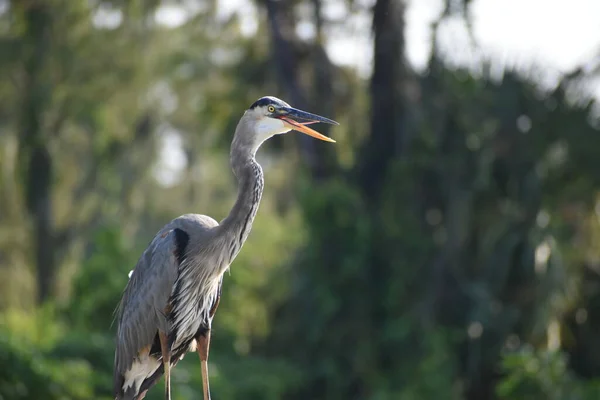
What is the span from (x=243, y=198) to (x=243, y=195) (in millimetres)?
22

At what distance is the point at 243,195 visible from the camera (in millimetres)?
7406

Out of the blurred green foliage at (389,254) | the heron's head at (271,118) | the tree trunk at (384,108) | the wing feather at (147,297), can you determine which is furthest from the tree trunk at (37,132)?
the heron's head at (271,118)

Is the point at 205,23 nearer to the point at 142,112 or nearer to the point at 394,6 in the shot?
the point at 142,112

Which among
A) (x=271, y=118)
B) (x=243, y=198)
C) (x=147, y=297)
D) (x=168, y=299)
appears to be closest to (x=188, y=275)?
(x=168, y=299)

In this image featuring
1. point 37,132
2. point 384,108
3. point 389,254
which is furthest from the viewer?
point 37,132

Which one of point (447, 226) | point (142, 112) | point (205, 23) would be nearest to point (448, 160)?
point (447, 226)

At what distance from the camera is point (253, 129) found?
24.5 ft

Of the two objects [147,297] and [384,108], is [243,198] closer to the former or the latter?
[147,297]

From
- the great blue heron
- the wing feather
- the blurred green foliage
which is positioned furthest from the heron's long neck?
the blurred green foliage

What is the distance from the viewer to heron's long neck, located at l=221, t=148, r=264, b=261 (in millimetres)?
7395

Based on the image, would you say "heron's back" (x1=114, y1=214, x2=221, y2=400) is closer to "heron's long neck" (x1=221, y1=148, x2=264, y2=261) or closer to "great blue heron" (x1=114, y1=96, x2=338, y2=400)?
"great blue heron" (x1=114, y1=96, x2=338, y2=400)

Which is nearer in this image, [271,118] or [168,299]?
[271,118]

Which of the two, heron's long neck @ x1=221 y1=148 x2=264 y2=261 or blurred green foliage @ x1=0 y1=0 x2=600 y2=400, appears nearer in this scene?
heron's long neck @ x1=221 y1=148 x2=264 y2=261

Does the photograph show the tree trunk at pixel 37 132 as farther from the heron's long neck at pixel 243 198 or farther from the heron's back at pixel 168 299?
the heron's long neck at pixel 243 198
